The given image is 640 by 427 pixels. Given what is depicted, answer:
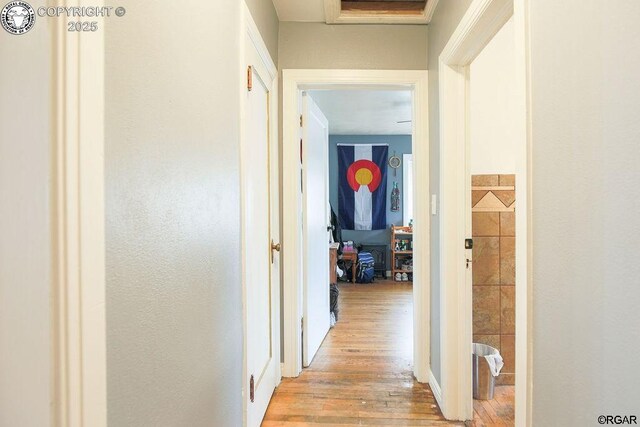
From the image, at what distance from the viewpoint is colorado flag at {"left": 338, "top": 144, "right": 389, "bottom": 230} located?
624cm

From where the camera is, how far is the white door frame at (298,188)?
2.34 m

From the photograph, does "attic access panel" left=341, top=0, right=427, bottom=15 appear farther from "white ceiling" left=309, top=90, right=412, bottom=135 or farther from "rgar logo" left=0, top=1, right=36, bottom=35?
"rgar logo" left=0, top=1, right=36, bottom=35

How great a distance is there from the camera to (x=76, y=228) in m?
0.55

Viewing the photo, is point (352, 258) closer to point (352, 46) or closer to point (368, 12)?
point (352, 46)

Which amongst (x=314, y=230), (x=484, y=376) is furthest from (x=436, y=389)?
(x=314, y=230)

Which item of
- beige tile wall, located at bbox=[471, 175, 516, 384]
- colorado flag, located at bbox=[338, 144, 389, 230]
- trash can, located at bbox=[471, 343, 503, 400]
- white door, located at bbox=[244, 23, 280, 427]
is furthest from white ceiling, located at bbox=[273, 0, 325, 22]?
colorado flag, located at bbox=[338, 144, 389, 230]

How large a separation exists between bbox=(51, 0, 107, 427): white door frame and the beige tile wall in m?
2.25

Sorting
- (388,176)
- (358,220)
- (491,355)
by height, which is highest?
(388,176)

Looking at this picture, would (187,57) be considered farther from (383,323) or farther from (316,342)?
(383,323)

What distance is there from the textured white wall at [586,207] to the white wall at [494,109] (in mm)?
1403

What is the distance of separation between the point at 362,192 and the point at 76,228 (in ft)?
19.1

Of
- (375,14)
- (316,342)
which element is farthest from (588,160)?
(316,342)

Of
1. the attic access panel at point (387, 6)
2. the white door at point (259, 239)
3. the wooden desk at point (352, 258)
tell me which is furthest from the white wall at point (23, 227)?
the wooden desk at point (352, 258)

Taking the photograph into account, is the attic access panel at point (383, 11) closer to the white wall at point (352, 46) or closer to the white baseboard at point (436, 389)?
the white wall at point (352, 46)
